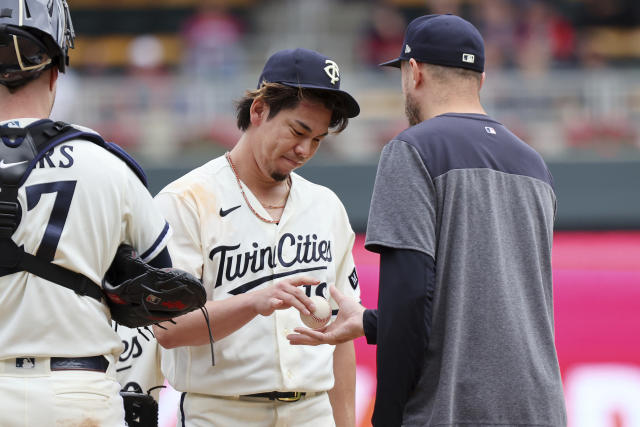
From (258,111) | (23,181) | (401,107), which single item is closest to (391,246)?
(23,181)

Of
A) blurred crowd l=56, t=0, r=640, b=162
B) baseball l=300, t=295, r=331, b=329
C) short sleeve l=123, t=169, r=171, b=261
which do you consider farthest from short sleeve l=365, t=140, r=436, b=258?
blurred crowd l=56, t=0, r=640, b=162

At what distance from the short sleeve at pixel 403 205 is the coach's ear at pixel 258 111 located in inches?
37.8

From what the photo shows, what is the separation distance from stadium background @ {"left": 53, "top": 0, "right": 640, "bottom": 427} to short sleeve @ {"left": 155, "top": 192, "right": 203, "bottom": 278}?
273 cm

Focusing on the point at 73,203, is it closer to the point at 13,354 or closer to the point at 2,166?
the point at 2,166

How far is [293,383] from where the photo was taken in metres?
3.51

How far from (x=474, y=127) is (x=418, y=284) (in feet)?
1.85

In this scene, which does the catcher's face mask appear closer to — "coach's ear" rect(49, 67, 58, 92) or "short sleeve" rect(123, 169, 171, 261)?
"coach's ear" rect(49, 67, 58, 92)

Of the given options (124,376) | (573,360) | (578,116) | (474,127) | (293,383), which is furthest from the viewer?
(578,116)

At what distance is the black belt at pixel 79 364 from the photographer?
262cm

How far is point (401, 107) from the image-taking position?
30.8ft

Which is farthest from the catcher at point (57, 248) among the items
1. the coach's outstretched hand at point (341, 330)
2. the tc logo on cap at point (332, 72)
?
the tc logo on cap at point (332, 72)

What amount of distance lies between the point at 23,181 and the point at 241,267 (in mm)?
1119

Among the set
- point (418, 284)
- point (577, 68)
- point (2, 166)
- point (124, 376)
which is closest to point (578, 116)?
point (577, 68)

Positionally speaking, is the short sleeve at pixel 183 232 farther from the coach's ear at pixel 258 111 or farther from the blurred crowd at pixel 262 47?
the blurred crowd at pixel 262 47
